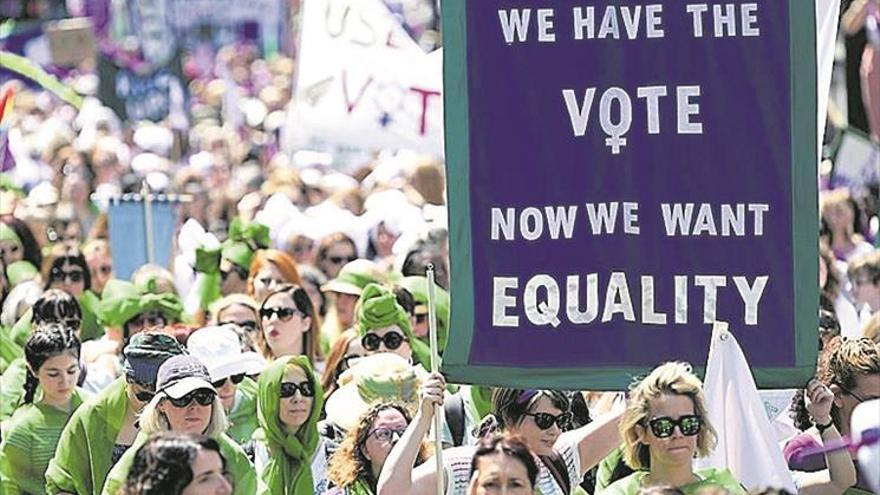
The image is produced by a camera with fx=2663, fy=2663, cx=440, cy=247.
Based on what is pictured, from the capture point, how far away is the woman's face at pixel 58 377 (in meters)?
9.88

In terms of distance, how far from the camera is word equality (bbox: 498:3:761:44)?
310 inches

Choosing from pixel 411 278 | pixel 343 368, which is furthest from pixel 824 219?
pixel 343 368

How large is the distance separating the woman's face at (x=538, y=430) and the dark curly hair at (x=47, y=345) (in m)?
2.19

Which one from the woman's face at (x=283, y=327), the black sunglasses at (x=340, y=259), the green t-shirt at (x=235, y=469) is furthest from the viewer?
the black sunglasses at (x=340, y=259)

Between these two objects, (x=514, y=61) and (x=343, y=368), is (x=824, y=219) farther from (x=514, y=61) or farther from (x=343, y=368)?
(x=514, y=61)

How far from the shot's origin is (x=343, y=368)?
1040cm

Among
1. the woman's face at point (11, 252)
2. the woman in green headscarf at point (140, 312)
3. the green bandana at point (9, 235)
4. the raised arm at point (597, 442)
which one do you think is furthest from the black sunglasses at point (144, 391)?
the green bandana at point (9, 235)

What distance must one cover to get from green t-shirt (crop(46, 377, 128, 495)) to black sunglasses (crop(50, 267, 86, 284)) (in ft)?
13.1

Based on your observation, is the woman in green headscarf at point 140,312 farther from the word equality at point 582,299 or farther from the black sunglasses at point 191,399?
the word equality at point 582,299

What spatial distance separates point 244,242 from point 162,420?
17.7 feet

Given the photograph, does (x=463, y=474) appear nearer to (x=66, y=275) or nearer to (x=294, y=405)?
(x=294, y=405)

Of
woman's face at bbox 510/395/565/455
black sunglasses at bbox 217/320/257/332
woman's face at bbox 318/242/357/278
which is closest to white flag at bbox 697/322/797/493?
woman's face at bbox 510/395/565/455

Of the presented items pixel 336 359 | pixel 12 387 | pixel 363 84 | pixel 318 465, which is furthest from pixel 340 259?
pixel 318 465

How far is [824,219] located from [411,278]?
3.28 metres
